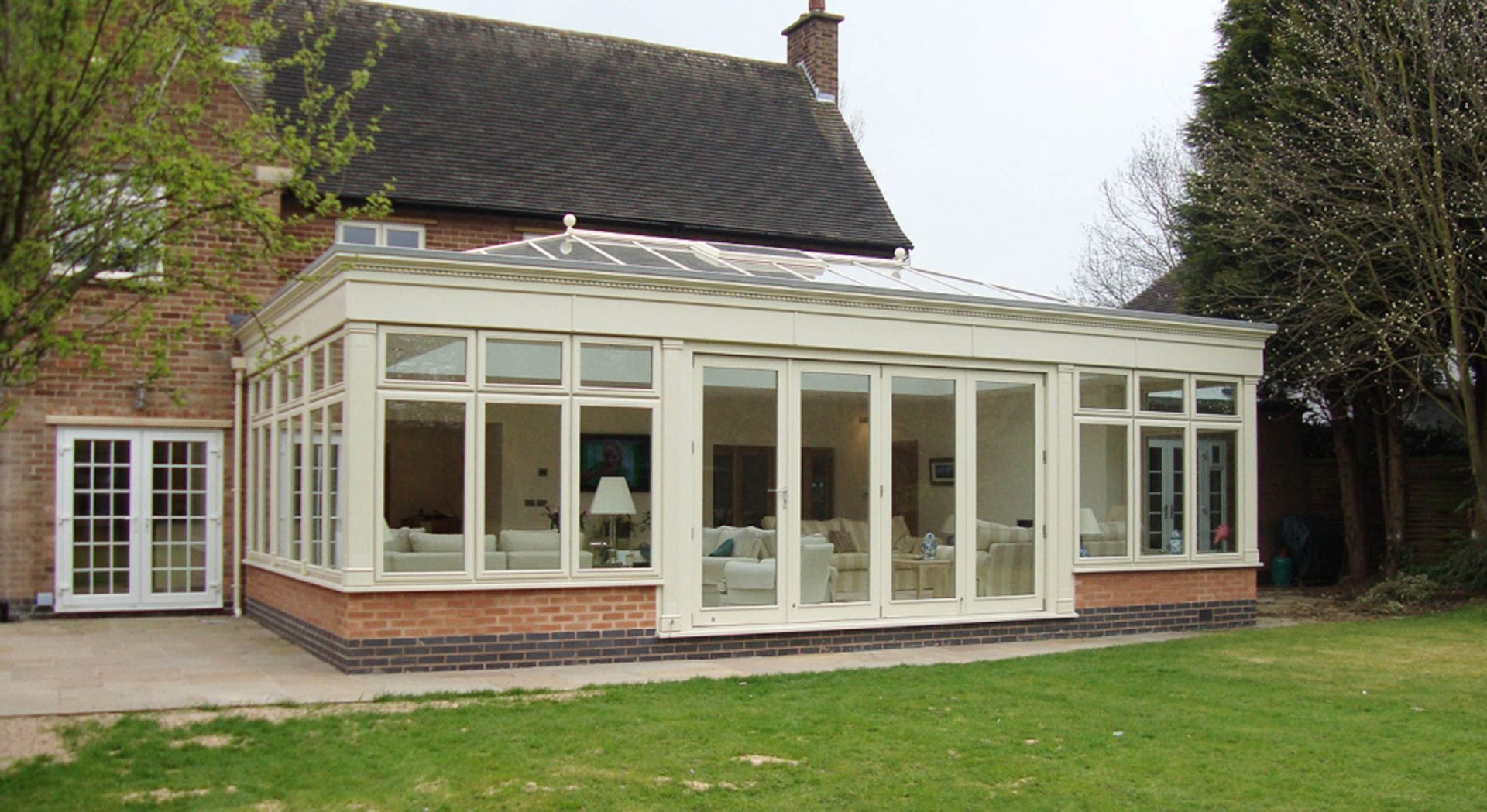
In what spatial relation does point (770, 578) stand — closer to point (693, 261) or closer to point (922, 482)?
point (922, 482)

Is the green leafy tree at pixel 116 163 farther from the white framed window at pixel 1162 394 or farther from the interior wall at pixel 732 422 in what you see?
the white framed window at pixel 1162 394

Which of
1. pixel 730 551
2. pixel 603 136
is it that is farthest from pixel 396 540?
pixel 603 136

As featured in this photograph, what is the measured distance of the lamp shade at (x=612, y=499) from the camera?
10969 millimetres

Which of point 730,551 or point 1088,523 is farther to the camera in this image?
point 1088,523

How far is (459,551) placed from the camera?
10.5 metres

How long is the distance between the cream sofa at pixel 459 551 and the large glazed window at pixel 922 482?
2.90m

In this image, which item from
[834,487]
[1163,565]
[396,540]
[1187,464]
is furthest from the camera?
[1187,464]

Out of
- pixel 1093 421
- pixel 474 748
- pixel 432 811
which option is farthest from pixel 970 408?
pixel 432 811

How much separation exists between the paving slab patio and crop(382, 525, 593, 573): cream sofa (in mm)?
Result: 794

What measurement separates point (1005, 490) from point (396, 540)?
18.2ft

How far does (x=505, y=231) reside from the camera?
17688 millimetres

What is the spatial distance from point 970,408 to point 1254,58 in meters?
8.89

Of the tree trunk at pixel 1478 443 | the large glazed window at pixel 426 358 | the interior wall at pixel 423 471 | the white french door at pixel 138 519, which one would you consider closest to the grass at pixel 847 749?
the interior wall at pixel 423 471

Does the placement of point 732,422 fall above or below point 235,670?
above
